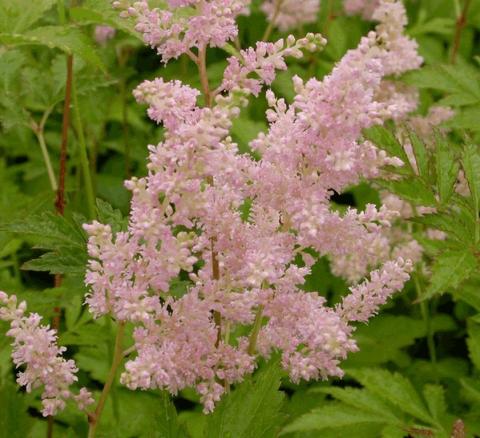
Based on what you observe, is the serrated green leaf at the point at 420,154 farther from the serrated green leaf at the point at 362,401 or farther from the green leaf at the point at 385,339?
the green leaf at the point at 385,339

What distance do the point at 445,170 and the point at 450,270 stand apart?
34 centimetres

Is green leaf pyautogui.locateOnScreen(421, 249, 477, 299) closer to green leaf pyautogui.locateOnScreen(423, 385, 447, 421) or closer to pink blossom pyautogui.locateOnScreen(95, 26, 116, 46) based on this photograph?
green leaf pyautogui.locateOnScreen(423, 385, 447, 421)

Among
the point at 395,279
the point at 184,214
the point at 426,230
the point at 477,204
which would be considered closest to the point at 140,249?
the point at 184,214

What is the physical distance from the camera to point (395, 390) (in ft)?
8.05

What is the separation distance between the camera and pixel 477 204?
219cm

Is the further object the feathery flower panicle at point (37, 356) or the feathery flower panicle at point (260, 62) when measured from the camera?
the feathery flower panicle at point (260, 62)

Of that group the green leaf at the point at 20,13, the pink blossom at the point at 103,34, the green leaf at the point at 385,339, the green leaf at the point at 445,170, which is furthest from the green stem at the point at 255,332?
the pink blossom at the point at 103,34

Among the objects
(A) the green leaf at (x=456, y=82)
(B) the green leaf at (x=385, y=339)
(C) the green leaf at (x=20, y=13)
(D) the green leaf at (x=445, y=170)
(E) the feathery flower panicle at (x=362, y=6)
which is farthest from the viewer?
(E) the feathery flower panicle at (x=362, y=6)

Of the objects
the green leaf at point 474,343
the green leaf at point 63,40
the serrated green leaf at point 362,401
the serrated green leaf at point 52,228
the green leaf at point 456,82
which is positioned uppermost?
the green leaf at point 63,40

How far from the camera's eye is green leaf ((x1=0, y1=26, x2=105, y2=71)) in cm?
202

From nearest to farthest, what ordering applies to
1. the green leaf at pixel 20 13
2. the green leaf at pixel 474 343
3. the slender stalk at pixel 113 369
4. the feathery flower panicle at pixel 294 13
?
1. the slender stalk at pixel 113 369
2. the green leaf at pixel 20 13
3. the green leaf at pixel 474 343
4. the feathery flower panicle at pixel 294 13

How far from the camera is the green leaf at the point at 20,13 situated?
7.54 ft

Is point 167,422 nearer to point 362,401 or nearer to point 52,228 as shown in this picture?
point 52,228

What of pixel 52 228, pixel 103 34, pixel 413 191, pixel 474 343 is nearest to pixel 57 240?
pixel 52 228
